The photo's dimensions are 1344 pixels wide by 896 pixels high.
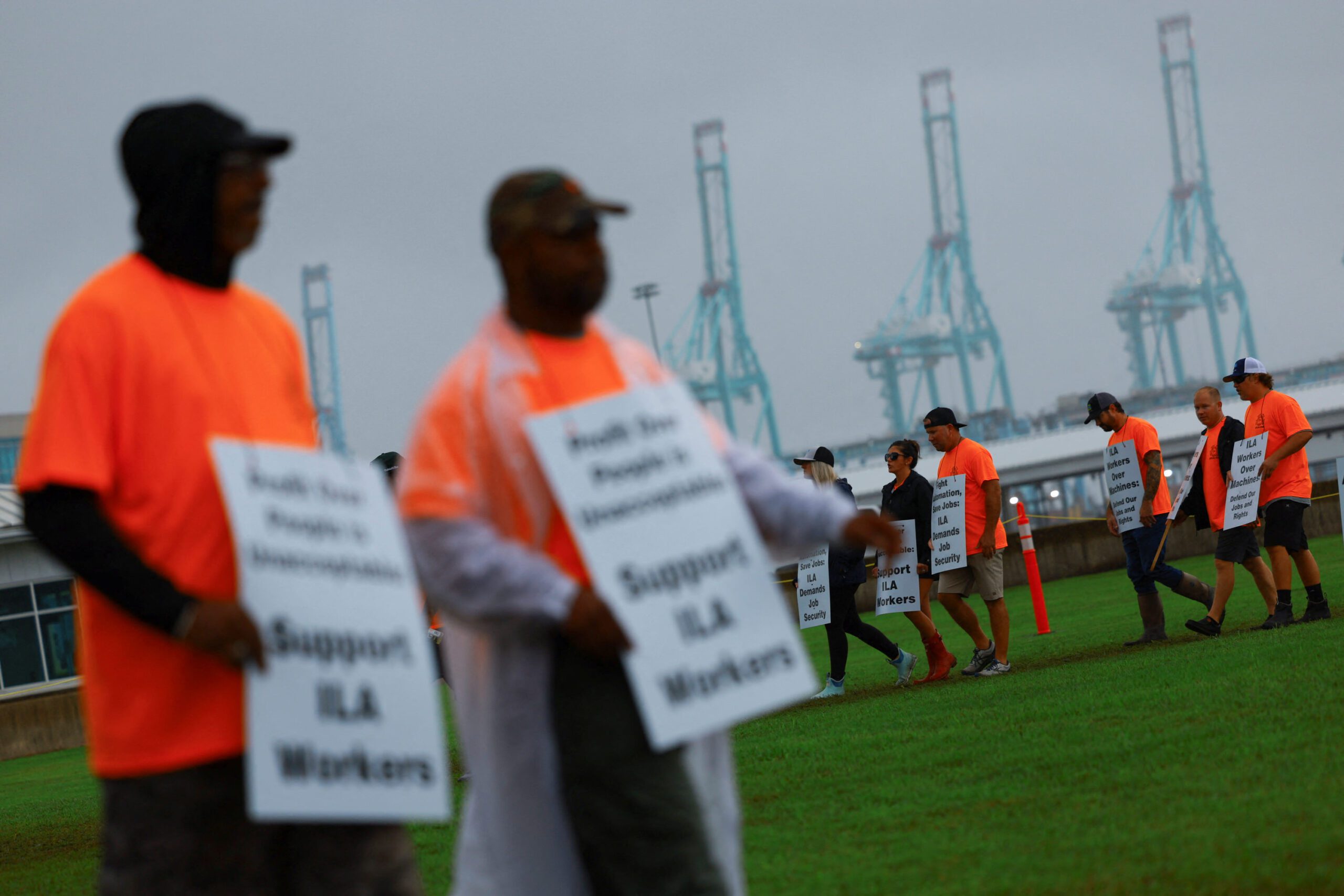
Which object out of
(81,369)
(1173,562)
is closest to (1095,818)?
(81,369)

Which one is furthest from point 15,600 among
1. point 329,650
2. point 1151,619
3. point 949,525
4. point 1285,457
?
point 329,650

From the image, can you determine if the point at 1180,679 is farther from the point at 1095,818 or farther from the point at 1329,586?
the point at 1329,586

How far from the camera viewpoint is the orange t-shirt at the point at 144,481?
2.64 meters

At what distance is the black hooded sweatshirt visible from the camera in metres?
2.58

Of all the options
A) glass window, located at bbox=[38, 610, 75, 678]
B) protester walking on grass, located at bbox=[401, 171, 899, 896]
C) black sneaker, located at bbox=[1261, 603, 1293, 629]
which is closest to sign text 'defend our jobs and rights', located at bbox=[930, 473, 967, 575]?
black sneaker, located at bbox=[1261, 603, 1293, 629]

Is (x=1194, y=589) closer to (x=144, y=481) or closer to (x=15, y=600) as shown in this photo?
(x=144, y=481)

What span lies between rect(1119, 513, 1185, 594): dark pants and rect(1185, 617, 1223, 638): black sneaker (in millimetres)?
278

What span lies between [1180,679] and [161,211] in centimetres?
678

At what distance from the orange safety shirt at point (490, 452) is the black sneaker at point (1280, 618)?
879cm

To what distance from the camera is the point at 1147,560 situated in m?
11.0

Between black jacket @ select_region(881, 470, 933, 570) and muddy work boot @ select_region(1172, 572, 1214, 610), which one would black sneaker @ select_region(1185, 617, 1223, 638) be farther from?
black jacket @ select_region(881, 470, 933, 570)

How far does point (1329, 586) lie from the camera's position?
14383 millimetres

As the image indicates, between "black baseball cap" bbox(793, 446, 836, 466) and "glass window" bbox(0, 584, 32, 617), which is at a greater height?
"black baseball cap" bbox(793, 446, 836, 466)

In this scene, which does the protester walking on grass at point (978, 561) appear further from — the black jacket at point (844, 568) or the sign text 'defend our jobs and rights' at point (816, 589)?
the sign text 'defend our jobs and rights' at point (816, 589)
